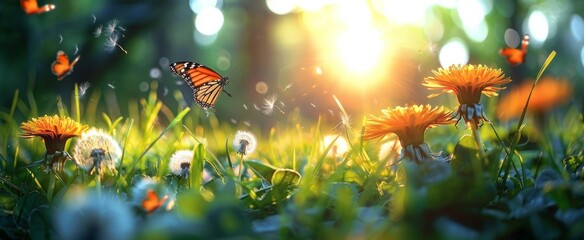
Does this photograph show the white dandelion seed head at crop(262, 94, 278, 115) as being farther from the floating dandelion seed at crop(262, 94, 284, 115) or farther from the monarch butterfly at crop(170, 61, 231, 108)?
the monarch butterfly at crop(170, 61, 231, 108)

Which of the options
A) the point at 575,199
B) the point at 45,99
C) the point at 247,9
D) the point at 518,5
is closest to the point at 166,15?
the point at 247,9

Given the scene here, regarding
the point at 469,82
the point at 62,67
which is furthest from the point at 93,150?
the point at 469,82

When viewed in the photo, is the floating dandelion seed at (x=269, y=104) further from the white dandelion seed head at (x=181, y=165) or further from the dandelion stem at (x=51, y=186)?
the dandelion stem at (x=51, y=186)

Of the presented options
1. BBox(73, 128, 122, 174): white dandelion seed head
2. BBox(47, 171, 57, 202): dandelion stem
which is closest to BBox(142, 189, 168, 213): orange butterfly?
BBox(73, 128, 122, 174): white dandelion seed head

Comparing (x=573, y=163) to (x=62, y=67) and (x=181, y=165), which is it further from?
(x=62, y=67)

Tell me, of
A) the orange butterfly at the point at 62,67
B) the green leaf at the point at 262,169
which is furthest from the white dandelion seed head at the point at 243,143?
the orange butterfly at the point at 62,67

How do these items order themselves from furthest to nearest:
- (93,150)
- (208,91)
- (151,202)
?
(208,91) < (93,150) < (151,202)

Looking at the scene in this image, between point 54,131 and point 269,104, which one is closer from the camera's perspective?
point 54,131
